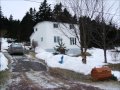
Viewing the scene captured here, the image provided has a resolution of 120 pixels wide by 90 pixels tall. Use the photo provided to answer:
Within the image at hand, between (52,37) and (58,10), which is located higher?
(58,10)

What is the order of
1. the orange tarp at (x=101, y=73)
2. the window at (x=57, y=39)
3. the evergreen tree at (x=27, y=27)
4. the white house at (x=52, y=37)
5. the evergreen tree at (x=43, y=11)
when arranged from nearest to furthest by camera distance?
the orange tarp at (x=101, y=73) < the white house at (x=52, y=37) < the window at (x=57, y=39) < the evergreen tree at (x=43, y=11) < the evergreen tree at (x=27, y=27)

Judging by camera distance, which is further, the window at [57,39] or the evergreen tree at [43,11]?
the evergreen tree at [43,11]

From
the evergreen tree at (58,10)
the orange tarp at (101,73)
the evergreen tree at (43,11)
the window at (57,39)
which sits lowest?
the orange tarp at (101,73)

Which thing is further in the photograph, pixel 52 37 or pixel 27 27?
pixel 27 27

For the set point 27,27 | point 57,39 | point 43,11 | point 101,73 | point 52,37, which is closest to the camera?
point 101,73

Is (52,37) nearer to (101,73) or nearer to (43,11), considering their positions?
(43,11)

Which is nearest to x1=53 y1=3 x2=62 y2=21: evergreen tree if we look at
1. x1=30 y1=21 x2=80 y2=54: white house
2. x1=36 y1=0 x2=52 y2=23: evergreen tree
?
x1=30 y1=21 x2=80 y2=54: white house

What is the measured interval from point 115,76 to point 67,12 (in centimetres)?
934

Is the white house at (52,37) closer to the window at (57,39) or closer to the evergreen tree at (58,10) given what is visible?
the window at (57,39)

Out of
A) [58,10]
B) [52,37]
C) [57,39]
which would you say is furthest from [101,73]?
[57,39]

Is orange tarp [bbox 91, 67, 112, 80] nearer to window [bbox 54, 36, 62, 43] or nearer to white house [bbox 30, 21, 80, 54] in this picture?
white house [bbox 30, 21, 80, 54]

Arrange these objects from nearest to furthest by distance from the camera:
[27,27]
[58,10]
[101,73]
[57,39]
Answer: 1. [101,73]
2. [58,10]
3. [57,39]
4. [27,27]

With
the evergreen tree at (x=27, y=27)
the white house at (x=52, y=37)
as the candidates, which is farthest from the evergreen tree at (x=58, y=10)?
the evergreen tree at (x=27, y=27)

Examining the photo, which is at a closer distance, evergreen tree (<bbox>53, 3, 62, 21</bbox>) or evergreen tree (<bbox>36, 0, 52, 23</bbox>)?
evergreen tree (<bbox>53, 3, 62, 21</bbox>)
